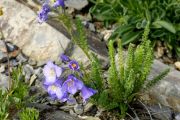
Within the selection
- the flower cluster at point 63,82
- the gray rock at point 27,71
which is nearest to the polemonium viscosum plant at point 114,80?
the flower cluster at point 63,82

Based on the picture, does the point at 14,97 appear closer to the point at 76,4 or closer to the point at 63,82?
the point at 63,82

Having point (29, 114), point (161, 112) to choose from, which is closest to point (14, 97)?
point (29, 114)

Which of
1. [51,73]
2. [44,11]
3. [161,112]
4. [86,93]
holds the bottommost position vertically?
[161,112]

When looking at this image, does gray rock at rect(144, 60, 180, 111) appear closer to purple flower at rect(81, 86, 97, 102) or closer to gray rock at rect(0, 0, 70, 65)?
purple flower at rect(81, 86, 97, 102)

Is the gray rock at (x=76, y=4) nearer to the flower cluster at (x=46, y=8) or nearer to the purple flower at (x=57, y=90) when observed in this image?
the flower cluster at (x=46, y=8)

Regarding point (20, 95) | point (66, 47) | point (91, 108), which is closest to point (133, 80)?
point (91, 108)

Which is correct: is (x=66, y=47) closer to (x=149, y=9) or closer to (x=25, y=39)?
(x=25, y=39)
